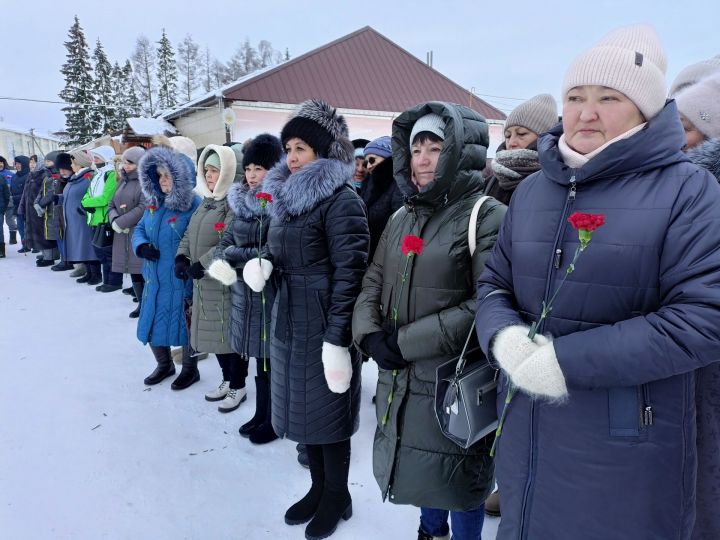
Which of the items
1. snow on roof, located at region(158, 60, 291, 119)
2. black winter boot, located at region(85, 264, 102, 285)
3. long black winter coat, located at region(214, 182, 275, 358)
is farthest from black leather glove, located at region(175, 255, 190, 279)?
snow on roof, located at region(158, 60, 291, 119)

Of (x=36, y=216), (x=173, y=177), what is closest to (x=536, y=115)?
(x=173, y=177)

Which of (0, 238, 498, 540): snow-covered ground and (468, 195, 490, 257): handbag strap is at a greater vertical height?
(468, 195, 490, 257): handbag strap

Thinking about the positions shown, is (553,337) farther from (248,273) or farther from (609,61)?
(248,273)

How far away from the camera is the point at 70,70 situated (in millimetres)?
31172

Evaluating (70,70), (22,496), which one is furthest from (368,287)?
(70,70)

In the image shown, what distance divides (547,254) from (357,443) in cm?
235

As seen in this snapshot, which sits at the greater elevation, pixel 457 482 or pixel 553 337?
pixel 553 337

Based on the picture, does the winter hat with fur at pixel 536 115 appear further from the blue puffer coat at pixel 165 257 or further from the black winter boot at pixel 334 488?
the blue puffer coat at pixel 165 257

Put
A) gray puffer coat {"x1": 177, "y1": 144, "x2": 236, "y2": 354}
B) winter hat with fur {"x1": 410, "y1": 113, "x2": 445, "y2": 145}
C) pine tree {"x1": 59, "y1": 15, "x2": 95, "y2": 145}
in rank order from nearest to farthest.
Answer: winter hat with fur {"x1": 410, "y1": 113, "x2": 445, "y2": 145}
gray puffer coat {"x1": 177, "y1": 144, "x2": 236, "y2": 354}
pine tree {"x1": 59, "y1": 15, "x2": 95, "y2": 145}

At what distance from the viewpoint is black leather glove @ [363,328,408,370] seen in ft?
5.55

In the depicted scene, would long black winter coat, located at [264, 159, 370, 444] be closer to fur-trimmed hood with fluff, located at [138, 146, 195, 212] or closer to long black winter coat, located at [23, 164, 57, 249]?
fur-trimmed hood with fluff, located at [138, 146, 195, 212]

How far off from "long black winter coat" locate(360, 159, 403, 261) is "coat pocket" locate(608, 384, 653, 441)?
8.64ft

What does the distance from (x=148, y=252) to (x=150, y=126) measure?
46.7 ft

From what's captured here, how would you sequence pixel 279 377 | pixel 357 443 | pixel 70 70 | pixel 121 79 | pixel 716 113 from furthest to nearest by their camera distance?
1. pixel 121 79
2. pixel 70 70
3. pixel 357 443
4. pixel 279 377
5. pixel 716 113
